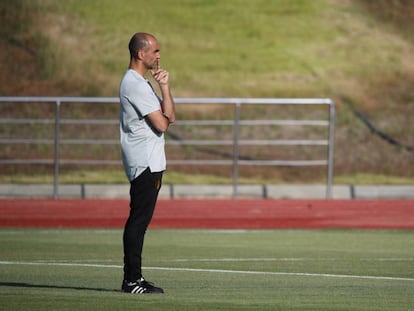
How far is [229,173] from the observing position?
1187 inches

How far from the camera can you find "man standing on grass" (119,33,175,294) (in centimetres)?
897

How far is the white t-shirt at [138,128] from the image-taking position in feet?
29.4

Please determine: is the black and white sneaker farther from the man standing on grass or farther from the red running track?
the red running track

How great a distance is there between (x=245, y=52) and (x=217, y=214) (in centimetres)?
2125

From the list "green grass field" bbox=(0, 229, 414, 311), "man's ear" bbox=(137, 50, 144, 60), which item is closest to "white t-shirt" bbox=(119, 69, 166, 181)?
"man's ear" bbox=(137, 50, 144, 60)

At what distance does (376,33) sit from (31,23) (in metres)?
9.90

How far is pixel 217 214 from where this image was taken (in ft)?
56.1

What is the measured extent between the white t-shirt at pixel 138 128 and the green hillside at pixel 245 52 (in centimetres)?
2240

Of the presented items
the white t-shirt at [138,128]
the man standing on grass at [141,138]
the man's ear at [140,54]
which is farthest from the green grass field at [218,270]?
the man's ear at [140,54]

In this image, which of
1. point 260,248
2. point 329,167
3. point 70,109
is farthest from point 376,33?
point 260,248

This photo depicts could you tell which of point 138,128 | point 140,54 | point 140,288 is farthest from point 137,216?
point 140,54

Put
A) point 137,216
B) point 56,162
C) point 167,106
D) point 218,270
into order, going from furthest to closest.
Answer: point 56,162 → point 218,270 → point 137,216 → point 167,106

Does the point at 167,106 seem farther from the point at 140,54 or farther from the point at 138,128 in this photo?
the point at 140,54

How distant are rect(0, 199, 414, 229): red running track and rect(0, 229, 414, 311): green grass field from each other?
74 cm
